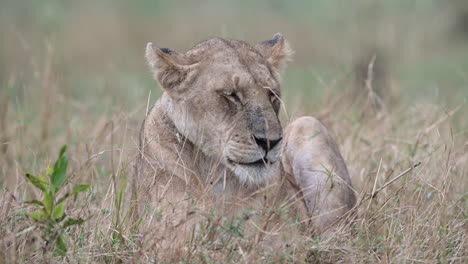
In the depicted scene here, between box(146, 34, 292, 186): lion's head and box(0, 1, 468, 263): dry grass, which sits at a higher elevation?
box(146, 34, 292, 186): lion's head

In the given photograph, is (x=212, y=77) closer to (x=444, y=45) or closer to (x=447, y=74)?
(x=447, y=74)

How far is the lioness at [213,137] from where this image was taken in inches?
149

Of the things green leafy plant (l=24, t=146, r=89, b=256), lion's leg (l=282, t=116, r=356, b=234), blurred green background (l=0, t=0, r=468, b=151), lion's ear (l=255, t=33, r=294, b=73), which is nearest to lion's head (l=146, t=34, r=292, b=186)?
lion's ear (l=255, t=33, r=294, b=73)

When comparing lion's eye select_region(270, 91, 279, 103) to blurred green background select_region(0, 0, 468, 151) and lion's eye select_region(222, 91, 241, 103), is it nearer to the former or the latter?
lion's eye select_region(222, 91, 241, 103)

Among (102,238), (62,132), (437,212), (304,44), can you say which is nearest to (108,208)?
(102,238)

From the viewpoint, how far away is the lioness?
379cm

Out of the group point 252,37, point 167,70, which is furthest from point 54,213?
point 252,37

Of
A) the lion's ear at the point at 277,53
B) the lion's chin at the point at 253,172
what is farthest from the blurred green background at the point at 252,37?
the lion's chin at the point at 253,172

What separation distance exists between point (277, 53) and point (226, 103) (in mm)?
710

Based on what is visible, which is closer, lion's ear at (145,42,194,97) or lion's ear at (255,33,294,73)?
lion's ear at (145,42,194,97)

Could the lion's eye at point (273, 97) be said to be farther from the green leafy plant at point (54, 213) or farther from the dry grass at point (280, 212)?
the green leafy plant at point (54, 213)

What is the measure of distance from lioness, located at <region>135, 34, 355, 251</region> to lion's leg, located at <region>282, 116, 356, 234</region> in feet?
0.55

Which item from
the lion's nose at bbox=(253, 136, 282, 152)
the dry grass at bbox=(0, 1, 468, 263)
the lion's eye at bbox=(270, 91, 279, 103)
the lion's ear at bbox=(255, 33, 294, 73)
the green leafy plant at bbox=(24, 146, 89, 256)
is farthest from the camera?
the lion's ear at bbox=(255, 33, 294, 73)

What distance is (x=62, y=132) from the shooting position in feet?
22.7
